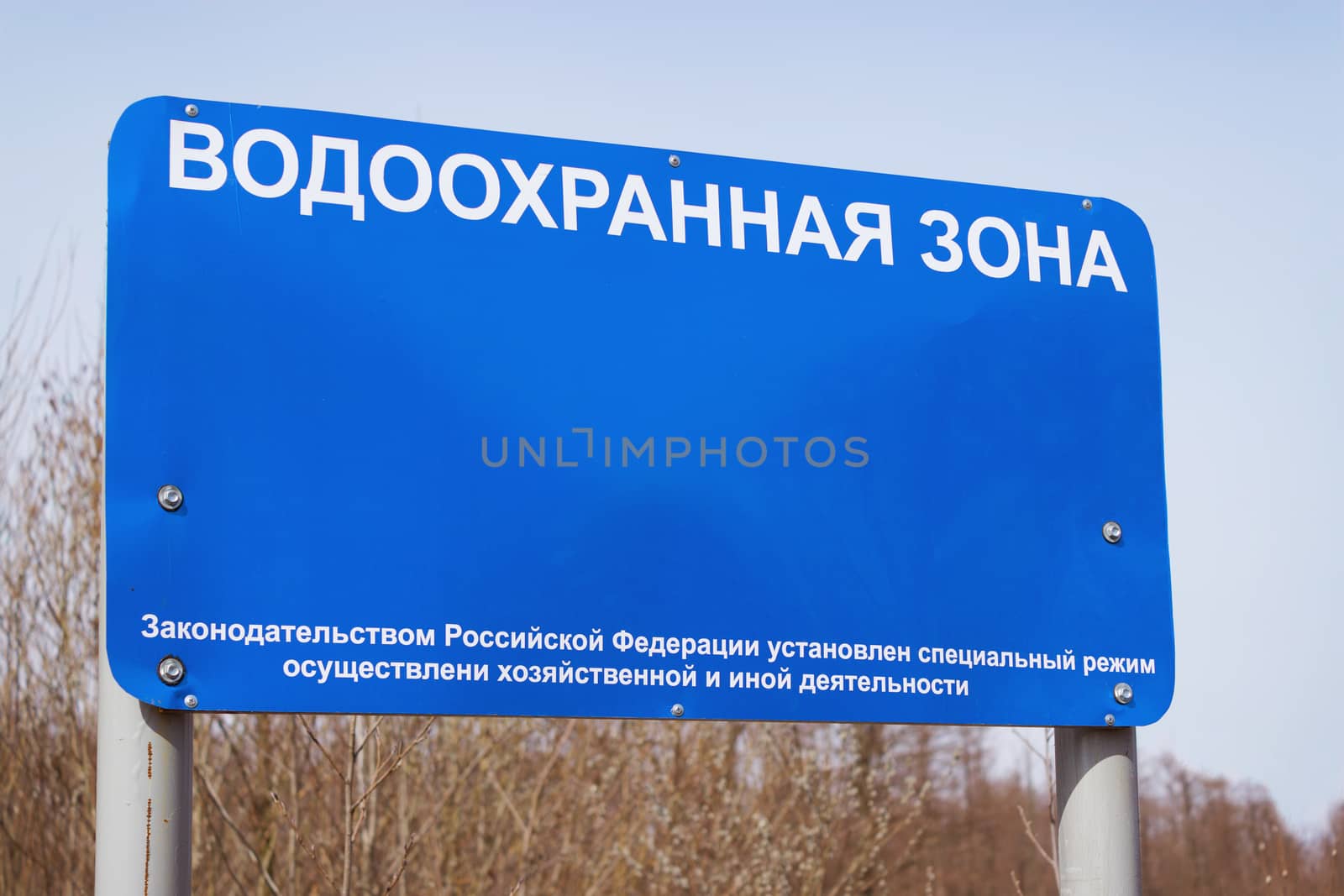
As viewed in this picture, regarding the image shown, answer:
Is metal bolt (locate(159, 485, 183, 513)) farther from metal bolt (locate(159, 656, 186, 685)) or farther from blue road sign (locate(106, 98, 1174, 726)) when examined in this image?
metal bolt (locate(159, 656, 186, 685))

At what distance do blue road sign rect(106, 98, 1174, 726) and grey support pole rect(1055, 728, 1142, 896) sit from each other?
8 cm

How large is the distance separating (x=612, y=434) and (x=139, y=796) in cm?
91

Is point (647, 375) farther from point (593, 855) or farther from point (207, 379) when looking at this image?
point (593, 855)

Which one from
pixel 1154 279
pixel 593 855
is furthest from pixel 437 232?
pixel 593 855

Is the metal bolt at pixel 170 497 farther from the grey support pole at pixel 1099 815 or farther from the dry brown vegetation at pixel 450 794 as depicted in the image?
the dry brown vegetation at pixel 450 794

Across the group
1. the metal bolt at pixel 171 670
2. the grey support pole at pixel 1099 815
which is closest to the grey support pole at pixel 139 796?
the metal bolt at pixel 171 670

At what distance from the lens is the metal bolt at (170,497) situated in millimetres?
2205

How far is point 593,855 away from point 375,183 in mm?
6239

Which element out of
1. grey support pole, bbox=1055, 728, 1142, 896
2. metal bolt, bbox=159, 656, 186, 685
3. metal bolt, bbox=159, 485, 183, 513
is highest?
metal bolt, bbox=159, 485, 183, 513

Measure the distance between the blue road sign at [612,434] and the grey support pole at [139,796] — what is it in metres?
0.06

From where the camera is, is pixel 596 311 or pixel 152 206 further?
pixel 596 311

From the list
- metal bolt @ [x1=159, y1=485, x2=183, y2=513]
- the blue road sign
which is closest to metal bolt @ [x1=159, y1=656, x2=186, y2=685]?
the blue road sign

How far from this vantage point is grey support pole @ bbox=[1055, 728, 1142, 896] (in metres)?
2.62

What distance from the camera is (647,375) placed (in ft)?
8.22
